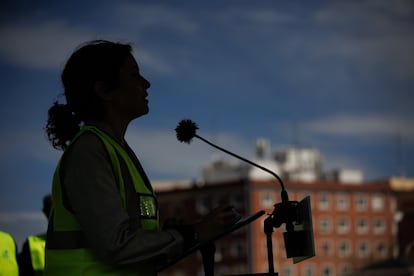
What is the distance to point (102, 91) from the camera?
103 inches

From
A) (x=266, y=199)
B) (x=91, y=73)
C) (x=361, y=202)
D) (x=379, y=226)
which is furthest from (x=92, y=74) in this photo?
(x=379, y=226)

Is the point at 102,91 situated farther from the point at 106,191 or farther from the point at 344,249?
the point at 344,249

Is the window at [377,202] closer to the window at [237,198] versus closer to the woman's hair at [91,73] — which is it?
the window at [237,198]

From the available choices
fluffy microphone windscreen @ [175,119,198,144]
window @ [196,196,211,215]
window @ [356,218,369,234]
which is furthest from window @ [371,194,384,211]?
fluffy microphone windscreen @ [175,119,198,144]

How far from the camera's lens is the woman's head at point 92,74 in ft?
8.54

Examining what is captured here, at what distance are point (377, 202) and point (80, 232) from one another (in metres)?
101

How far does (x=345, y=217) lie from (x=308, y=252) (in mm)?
96933

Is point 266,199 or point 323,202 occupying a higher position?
point 266,199

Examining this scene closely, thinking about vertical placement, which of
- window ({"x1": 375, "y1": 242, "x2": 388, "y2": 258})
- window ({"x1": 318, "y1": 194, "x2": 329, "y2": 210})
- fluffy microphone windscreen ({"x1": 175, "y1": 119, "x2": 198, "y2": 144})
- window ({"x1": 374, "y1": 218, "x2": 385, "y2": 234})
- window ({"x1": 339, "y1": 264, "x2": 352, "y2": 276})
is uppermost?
window ({"x1": 318, "y1": 194, "x2": 329, "y2": 210})

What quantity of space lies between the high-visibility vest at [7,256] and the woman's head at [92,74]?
1.85 meters

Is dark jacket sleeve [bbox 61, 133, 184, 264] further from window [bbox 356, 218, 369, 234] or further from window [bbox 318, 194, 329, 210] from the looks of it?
window [bbox 356, 218, 369, 234]

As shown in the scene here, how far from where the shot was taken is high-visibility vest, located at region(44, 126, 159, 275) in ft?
7.77

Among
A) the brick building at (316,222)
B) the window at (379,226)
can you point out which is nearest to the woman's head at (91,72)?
the brick building at (316,222)

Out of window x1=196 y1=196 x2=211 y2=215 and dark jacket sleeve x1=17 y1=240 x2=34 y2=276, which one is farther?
window x1=196 y1=196 x2=211 y2=215
